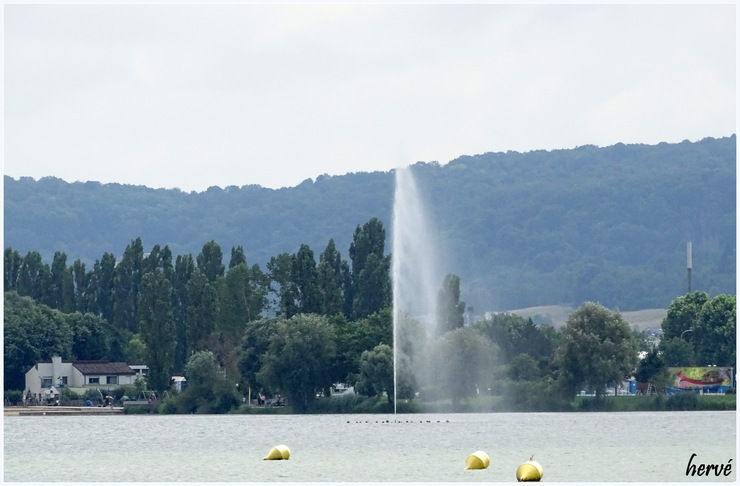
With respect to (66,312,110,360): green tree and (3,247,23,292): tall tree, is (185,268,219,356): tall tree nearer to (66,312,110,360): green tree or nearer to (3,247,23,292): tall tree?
(66,312,110,360): green tree

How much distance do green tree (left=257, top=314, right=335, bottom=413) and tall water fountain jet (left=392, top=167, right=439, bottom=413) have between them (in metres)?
6.27

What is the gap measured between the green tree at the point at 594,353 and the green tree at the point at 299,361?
54.6 ft

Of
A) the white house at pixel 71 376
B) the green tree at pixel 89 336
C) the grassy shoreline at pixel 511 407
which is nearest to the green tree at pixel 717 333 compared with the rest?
the grassy shoreline at pixel 511 407

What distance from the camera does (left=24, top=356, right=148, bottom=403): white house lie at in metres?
140

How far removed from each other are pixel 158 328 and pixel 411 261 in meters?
25.0

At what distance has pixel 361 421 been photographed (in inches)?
3728

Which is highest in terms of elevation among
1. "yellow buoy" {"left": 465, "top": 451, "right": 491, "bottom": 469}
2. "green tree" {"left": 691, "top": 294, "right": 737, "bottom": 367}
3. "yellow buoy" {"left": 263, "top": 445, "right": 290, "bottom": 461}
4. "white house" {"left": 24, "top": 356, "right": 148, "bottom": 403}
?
"green tree" {"left": 691, "top": 294, "right": 737, "bottom": 367}

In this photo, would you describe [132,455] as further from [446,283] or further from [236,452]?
[446,283]

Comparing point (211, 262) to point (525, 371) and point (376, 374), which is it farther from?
point (376, 374)

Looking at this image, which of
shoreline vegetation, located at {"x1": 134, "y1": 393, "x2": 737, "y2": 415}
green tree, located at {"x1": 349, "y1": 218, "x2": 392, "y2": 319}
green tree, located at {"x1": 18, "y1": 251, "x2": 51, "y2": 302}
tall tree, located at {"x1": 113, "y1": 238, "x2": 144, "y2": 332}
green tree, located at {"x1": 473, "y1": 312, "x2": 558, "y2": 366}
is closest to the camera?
shoreline vegetation, located at {"x1": 134, "y1": 393, "x2": 737, "y2": 415}

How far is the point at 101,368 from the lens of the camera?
150 meters

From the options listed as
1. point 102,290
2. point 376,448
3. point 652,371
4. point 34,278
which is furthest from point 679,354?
point 376,448

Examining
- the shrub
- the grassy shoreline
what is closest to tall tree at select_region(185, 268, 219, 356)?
the grassy shoreline

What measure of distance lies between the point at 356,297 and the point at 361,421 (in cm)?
3090
